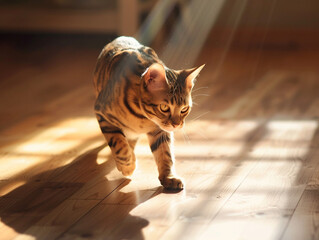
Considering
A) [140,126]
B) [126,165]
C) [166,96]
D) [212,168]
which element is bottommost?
[212,168]

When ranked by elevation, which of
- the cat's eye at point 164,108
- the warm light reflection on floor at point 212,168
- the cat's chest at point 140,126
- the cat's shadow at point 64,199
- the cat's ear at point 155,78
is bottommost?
the warm light reflection on floor at point 212,168

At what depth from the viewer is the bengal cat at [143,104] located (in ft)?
6.17

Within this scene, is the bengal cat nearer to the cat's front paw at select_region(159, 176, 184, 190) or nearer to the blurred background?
the cat's front paw at select_region(159, 176, 184, 190)

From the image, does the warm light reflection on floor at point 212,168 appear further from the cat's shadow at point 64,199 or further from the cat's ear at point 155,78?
the cat's ear at point 155,78

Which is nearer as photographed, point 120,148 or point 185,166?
point 120,148

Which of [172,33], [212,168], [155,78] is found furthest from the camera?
[172,33]

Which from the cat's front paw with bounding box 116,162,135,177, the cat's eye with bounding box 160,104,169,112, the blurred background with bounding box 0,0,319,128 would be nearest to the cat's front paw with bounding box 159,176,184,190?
the cat's front paw with bounding box 116,162,135,177

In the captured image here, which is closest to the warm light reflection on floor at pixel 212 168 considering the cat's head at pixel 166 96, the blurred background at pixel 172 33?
the cat's head at pixel 166 96

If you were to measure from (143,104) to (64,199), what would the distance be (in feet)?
1.42

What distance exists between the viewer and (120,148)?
81.4 inches

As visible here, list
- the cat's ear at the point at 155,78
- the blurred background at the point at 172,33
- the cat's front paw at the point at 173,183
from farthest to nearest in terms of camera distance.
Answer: the blurred background at the point at 172,33
the cat's front paw at the point at 173,183
the cat's ear at the point at 155,78

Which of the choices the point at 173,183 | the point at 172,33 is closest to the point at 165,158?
the point at 173,183

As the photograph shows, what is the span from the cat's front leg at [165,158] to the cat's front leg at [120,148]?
0.10 metres

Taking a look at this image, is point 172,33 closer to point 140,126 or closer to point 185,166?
point 185,166
